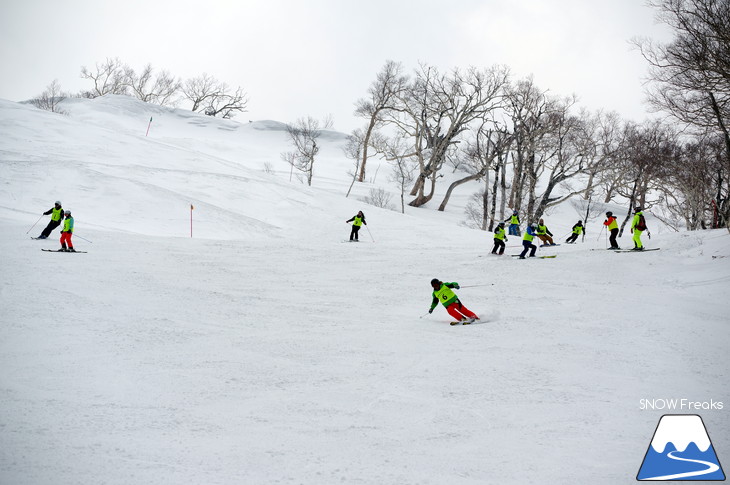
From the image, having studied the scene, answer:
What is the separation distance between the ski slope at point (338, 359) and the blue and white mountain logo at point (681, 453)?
146 mm

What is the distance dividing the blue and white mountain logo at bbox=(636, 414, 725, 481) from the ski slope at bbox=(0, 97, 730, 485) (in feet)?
0.48

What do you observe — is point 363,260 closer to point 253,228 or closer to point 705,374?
point 253,228

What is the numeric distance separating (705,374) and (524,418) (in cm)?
363

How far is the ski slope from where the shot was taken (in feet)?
16.8

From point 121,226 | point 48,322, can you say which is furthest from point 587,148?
point 48,322

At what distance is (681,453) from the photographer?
537 centimetres

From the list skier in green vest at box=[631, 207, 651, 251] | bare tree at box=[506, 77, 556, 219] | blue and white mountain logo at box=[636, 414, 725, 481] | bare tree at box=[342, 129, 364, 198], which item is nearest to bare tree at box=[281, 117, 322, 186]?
bare tree at box=[342, 129, 364, 198]

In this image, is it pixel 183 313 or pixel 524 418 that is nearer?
pixel 524 418

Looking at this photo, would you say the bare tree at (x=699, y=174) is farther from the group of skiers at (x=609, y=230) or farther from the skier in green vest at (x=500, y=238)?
the skier in green vest at (x=500, y=238)

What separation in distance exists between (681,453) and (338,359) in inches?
193

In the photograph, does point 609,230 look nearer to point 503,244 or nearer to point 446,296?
point 503,244

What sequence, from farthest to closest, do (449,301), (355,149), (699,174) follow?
(355,149) → (699,174) → (449,301)

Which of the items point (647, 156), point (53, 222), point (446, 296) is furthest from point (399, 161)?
point (446, 296)

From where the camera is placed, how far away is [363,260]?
58.1 ft
